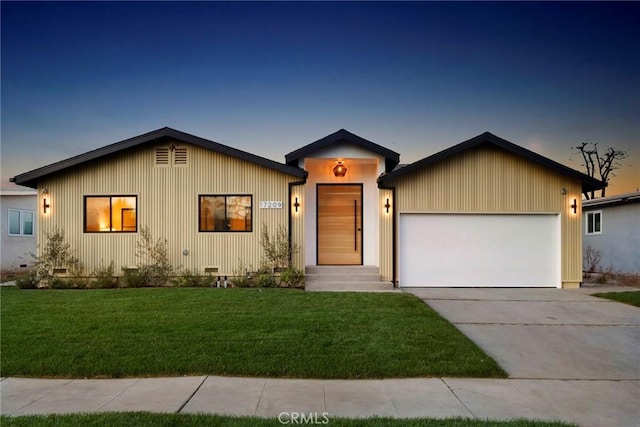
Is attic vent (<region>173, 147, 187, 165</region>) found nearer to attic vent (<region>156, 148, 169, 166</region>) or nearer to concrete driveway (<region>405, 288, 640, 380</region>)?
attic vent (<region>156, 148, 169, 166</region>)

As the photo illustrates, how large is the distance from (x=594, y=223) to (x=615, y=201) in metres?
2.28

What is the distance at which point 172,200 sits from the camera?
11.2m

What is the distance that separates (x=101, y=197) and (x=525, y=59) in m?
14.0

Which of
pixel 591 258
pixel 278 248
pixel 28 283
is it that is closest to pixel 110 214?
pixel 28 283

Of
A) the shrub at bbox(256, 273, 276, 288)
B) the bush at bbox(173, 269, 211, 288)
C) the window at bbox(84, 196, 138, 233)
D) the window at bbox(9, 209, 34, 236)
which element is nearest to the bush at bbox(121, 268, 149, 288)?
the bush at bbox(173, 269, 211, 288)

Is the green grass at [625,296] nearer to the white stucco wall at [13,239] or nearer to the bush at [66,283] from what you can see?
the bush at [66,283]

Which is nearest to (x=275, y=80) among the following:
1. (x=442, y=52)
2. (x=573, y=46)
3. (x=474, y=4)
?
(x=442, y=52)

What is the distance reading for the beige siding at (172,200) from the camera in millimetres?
11062

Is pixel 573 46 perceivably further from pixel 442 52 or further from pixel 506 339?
pixel 506 339

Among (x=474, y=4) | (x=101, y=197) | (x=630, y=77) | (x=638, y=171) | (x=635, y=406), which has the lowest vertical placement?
(x=635, y=406)

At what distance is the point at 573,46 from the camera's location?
12.8m

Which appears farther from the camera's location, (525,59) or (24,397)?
(525,59)

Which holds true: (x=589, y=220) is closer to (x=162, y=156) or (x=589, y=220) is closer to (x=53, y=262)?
(x=162, y=156)

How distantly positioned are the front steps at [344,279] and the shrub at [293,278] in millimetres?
186
